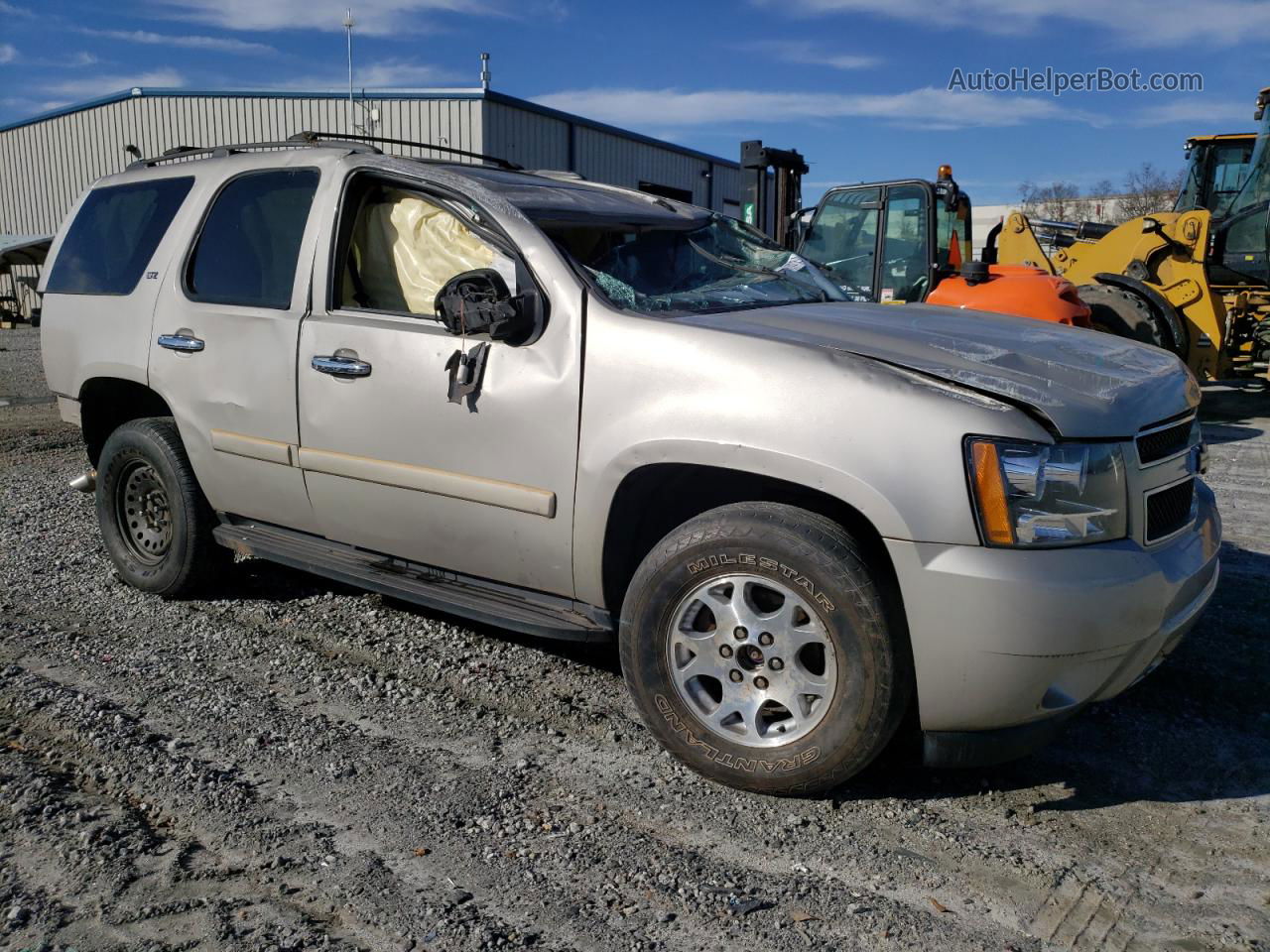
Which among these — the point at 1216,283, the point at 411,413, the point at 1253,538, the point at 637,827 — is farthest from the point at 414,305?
the point at 1216,283

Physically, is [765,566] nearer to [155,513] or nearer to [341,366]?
[341,366]

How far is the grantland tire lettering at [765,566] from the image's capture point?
2836 mm

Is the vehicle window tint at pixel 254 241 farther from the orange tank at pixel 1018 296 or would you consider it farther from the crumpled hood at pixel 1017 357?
the orange tank at pixel 1018 296

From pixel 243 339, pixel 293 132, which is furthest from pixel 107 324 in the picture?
pixel 293 132

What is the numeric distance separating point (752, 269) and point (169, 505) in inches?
110

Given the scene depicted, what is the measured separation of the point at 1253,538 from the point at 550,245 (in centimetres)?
465

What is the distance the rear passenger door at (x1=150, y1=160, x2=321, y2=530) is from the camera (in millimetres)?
4070

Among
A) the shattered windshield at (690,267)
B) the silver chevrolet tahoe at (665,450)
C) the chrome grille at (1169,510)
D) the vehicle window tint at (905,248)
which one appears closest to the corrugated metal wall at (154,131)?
the vehicle window tint at (905,248)

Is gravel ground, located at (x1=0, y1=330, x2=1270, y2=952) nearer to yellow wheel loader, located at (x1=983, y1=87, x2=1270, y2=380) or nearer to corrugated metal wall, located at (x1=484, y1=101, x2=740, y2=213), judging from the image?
yellow wheel loader, located at (x1=983, y1=87, x2=1270, y2=380)

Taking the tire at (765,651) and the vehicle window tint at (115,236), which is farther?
the vehicle window tint at (115,236)

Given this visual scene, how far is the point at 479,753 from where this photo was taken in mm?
3314

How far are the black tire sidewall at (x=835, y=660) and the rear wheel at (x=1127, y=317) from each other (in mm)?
9223

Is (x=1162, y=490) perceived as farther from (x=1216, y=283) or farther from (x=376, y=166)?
(x=1216, y=283)

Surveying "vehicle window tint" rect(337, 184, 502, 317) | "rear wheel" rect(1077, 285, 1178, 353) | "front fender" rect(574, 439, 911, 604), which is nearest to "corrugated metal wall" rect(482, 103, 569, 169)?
"rear wheel" rect(1077, 285, 1178, 353)
